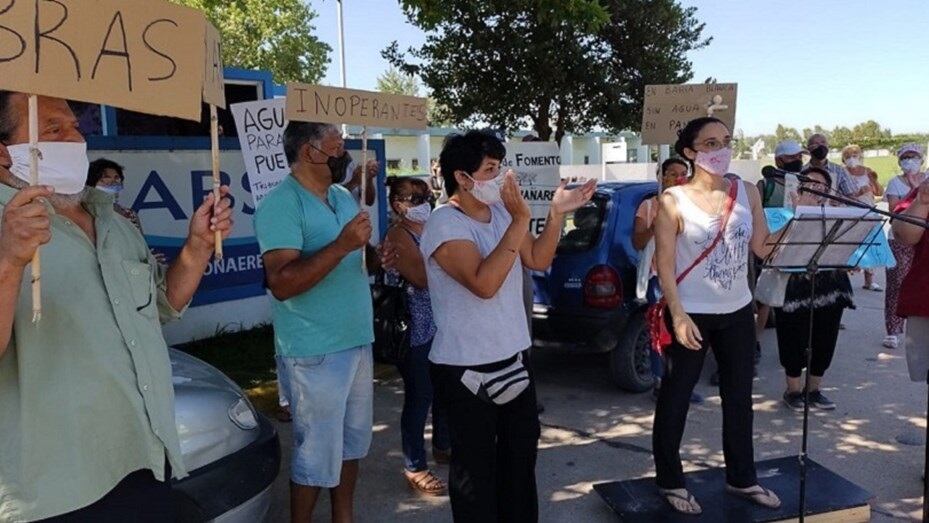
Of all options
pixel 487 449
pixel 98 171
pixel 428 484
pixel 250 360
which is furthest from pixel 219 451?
pixel 250 360

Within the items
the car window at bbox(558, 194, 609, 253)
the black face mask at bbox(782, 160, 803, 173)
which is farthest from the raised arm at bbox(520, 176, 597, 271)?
the black face mask at bbox(782, 160, 803, 173)

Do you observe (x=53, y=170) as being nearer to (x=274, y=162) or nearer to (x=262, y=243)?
(x=262, y=243)

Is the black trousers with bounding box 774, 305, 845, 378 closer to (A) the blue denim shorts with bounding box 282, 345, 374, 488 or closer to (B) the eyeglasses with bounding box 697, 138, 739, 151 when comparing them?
(B) the eyeglasses with bounding box 697, 138, 739, 151

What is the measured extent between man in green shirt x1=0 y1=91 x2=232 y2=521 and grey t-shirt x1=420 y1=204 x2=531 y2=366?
1.16 meters

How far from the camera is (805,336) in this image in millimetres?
5164

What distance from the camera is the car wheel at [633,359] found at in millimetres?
5543

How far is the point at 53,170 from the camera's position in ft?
5.40

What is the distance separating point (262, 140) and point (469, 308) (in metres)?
2.99

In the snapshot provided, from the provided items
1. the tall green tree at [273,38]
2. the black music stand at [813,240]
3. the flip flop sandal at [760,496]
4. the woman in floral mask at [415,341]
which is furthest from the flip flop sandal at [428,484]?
the tall green tree at [273,38]

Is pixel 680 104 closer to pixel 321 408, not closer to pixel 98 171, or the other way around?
pixel 321 408

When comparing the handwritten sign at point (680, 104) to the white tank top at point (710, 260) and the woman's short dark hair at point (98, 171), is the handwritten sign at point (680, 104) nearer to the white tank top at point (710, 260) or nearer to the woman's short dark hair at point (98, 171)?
the white tank top at point (710, 260)

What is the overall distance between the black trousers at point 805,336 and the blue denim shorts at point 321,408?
11.2 ft

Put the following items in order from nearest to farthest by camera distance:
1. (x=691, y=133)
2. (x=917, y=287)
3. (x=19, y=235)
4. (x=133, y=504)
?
(x=19, y=235), (x=133, y=504), (x=691, y=133), (x=917, y=287)

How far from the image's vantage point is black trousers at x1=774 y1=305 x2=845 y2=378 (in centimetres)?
505
